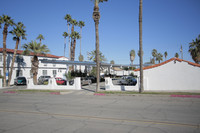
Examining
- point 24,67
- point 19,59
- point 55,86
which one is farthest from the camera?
point 24,67

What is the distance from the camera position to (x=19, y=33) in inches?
1222

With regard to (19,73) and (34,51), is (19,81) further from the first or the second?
(34,51)

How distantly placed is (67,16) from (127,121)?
145 ft

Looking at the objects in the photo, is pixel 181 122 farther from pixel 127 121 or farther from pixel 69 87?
pixel 69 87


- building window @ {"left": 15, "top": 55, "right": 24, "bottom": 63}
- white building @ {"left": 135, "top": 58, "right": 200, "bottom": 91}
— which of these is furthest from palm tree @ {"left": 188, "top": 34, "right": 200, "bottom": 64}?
building window @ {"left": 15, "top": 55, "right": 24, "bottom": 63}

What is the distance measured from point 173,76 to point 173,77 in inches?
4.5

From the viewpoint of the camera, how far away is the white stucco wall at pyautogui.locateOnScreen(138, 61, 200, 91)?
59.2 feet

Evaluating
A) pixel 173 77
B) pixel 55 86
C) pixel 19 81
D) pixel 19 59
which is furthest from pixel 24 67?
pixel 173 77

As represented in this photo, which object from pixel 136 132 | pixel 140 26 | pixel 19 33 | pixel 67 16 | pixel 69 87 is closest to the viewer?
pixel 136 132

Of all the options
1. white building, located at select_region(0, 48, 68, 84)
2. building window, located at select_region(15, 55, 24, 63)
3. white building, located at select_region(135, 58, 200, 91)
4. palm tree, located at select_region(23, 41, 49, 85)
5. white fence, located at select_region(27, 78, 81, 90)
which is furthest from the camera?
building window, located at select_region(15, 55, 24, 63)

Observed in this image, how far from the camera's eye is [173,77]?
18594mm

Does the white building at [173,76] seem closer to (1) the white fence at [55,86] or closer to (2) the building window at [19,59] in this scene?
(1) the white fence at [55,86]

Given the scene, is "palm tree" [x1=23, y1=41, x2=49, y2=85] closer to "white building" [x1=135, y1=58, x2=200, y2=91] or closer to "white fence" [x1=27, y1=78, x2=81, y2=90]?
"white fence" [x1=27, y1=78, x2=81, y2=90]

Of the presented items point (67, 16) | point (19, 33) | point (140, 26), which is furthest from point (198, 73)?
point (67, 16)
